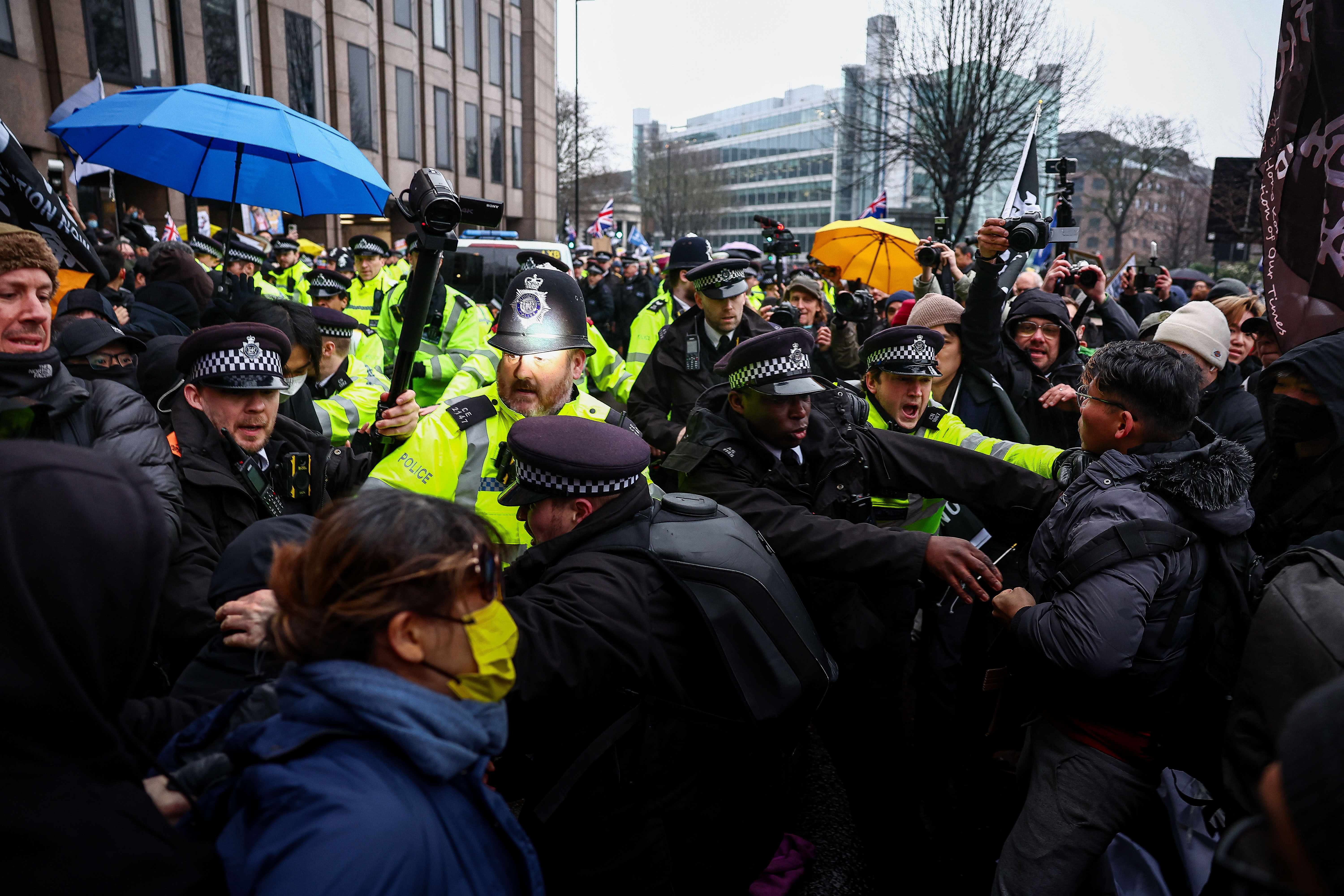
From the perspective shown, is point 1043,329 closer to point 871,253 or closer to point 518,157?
point 871,253

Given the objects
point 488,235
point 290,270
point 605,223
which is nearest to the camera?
point 290,270

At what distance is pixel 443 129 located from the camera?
3375 cm

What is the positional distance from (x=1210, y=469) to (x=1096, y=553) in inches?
15.2

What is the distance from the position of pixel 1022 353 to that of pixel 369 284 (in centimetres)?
616

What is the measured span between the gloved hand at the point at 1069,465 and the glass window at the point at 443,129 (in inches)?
1302

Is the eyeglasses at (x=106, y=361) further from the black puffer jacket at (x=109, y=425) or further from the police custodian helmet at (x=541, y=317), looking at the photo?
the police custodian helmet at (x=541, y=317)

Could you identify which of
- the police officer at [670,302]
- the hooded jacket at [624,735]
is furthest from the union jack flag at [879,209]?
the hooded jacket at [624,735]

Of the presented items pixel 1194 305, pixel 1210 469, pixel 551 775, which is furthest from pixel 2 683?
pixel 1194 305

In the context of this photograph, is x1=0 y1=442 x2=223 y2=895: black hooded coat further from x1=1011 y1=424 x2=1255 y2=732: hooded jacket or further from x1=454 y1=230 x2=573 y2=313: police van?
x1=454 y1=230 x2=573 y2=313: police van

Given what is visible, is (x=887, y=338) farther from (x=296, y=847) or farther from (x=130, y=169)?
(x=130, y=169)

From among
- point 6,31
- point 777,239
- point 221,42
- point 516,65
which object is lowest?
point 777,239

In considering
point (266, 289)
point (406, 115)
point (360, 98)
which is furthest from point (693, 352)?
point (406, 115)

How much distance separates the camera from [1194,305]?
4.43m

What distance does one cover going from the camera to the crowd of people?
4.02 ft
